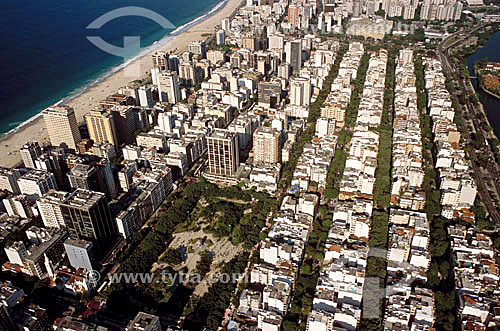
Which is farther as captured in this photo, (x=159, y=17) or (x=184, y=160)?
(x=159, y=17)

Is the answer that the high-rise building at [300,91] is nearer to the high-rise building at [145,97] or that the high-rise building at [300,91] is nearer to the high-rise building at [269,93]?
the high-rise building at [269,93]

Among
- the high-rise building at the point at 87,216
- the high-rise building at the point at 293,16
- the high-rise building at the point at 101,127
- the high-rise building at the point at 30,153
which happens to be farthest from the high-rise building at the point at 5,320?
the high-rise building at the point at 293,16

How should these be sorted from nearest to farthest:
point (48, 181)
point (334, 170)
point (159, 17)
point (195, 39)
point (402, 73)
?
point (48, 181), point (334, 170), point (402, 73), point (195, 39), point (159, 17)

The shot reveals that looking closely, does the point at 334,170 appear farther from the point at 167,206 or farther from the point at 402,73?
the point at 402,73

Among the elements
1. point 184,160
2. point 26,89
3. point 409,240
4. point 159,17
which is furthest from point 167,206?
point 159,17

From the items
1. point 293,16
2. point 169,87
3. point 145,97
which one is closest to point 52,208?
point 145,97

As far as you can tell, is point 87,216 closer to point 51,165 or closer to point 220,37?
point 51,165

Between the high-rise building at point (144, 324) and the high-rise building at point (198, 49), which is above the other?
the high-rise building at point (198, 49)
